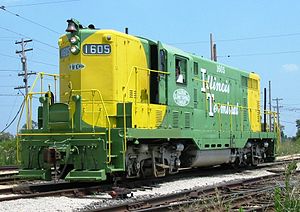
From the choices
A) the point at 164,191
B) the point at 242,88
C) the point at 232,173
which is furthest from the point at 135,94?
the point at 242,88

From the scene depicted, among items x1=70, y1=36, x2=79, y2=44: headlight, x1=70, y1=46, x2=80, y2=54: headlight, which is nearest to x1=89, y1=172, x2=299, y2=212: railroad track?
x1=70, y1=46, x2=80, y2=54: headlight

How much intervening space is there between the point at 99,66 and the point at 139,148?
2.07m

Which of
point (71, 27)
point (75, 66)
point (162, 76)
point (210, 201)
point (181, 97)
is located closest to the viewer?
point (210, 201)

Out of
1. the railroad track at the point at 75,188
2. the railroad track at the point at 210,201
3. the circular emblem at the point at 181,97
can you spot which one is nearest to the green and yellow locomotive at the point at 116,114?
the circular emblem at the point at 181,97

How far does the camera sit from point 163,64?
11.6 meters

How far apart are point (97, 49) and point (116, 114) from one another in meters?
1.55

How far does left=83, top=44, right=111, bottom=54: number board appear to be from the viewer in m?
10.3

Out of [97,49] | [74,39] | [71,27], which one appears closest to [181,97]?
[97,49]

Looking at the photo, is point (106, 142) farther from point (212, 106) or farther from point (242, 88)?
point (242, 88)

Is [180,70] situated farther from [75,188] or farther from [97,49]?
[75,188]

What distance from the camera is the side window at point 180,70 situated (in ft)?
40.0

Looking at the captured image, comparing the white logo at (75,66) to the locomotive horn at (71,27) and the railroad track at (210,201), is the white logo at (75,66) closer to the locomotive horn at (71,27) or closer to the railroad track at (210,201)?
the locomotive horn at (71,27)

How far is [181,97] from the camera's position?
12.4m

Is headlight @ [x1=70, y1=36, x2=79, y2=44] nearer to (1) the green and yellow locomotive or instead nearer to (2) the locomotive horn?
(1) the green and yellow locomotive
